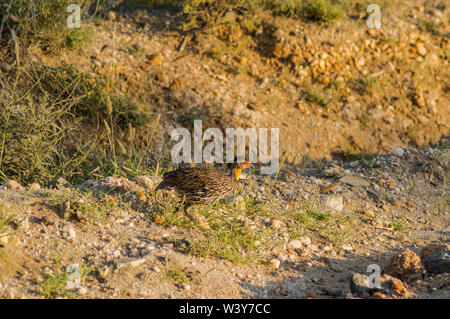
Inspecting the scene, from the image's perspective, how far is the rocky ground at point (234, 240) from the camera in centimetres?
393

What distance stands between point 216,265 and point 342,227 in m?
1.80

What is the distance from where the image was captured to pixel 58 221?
4422 millimetres

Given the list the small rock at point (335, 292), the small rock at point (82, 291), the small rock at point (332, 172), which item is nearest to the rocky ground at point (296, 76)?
the small rock at point (332, 172)

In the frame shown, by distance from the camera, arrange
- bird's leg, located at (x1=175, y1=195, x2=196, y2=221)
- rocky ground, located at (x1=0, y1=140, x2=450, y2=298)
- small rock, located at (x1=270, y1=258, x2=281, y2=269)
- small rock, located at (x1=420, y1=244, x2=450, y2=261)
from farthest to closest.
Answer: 1. bird's leg, located at (x1=175, y1=195, x2=196, y2=221)
2. small rock, located at (x1=420, y1=244, x2=450, y2=261)
3. small rock, located at (x1=270, y1=258, x2=281, y2=269)
4. rocky ground, located at (x1=0, y1=140, x2=450, y2=298)

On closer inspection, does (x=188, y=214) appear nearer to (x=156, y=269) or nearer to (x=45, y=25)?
(x=156, y=269)

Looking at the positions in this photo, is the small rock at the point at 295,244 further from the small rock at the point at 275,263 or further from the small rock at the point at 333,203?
the small rock at the point at 333,203

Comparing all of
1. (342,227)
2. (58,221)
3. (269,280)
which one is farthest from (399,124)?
(58,221)

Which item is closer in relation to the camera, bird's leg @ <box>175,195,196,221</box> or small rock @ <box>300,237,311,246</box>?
bird's leg @ <box>175,195,196,221</box>

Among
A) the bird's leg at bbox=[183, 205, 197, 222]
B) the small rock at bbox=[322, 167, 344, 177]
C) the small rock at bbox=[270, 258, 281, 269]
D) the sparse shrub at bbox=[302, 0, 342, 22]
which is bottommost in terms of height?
the small rock at bbox=[270, 258, 281, 269]

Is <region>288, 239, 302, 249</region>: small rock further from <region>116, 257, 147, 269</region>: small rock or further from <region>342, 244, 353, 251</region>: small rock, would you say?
<region>116, 257, 147, 269</region>: small rock

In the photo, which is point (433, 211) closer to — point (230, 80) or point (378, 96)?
point (378, 96)

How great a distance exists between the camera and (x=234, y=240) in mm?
4812

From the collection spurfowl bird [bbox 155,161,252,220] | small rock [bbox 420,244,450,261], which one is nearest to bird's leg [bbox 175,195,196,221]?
spurfowl bird [bbox 155,161,252,220]

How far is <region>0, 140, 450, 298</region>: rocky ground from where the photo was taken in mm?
3928
